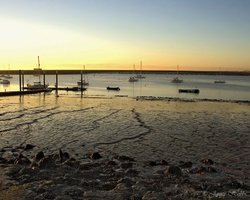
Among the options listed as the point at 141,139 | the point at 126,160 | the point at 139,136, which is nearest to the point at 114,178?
the point at 126,160

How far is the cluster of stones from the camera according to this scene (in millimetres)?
11336

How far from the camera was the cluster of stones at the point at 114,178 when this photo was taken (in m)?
11.3

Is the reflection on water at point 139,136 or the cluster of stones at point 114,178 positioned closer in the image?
the cluster of stones at point 114,178

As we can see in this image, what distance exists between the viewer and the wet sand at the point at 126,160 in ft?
38.4

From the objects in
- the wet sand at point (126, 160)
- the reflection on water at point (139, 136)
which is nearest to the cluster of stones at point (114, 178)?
the wet sand at point (126, 160)

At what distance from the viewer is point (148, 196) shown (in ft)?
36.6

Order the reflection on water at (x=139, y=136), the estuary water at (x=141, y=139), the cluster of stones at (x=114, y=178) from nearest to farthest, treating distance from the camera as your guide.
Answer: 1. the cluster of stones at (x=114, y=178)
2. the estuary water at (x=141, y=139)
3. the reflection on water at (x=139, y=136)

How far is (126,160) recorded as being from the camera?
15.9 m

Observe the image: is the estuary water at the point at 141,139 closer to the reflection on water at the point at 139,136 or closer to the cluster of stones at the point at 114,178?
the reflection on water at the point at 139,136

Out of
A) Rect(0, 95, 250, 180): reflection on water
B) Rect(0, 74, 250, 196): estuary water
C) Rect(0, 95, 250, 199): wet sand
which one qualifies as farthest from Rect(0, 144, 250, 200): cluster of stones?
Rect(0, 95, 250, 180): reflection on water

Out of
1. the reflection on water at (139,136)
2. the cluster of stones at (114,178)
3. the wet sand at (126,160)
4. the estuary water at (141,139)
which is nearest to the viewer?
the cluster of stones at (114,178)

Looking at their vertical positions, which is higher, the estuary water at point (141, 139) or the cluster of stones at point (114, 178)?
the cluster of stones at point (114, 178)

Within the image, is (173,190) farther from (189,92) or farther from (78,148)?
(189,92)

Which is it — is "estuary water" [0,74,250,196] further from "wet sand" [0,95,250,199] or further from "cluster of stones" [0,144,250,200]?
"cluster of stones" [0,144,250,200]
